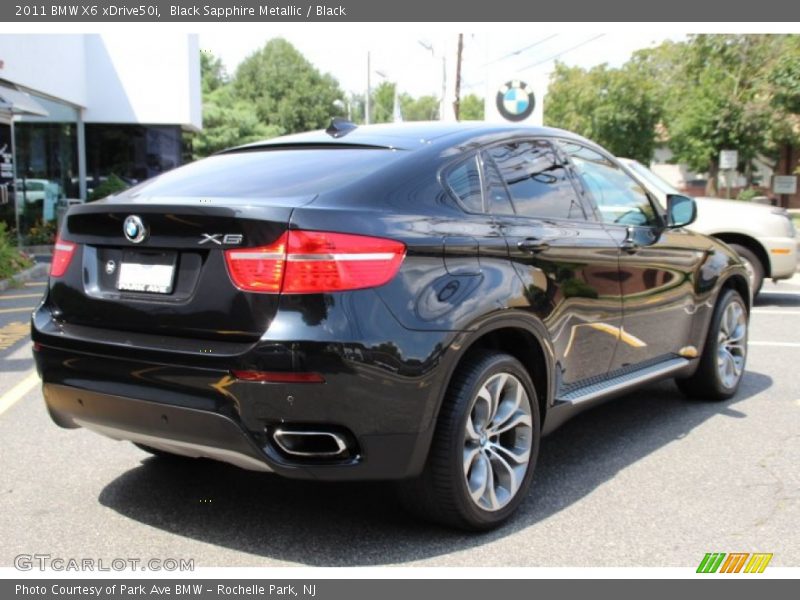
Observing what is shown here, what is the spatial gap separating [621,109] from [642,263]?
1558 inches

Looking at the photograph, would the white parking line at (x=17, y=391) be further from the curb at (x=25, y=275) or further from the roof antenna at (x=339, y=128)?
the curb at (x=25, y=275)

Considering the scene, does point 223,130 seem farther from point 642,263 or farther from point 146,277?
point 146,277

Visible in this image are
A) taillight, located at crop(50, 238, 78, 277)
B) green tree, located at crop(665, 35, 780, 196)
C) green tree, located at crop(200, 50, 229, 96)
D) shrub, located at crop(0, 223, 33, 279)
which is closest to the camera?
taillight, located at crop(50, 238, 78, 277)

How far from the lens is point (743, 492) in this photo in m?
4.11

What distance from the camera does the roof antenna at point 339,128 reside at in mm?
4273

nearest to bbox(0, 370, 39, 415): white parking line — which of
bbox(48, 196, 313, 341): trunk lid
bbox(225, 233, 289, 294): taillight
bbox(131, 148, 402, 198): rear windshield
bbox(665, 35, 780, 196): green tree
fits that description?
bbox(48, 196, 313, 341): trunk lid

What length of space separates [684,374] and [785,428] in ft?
2.15

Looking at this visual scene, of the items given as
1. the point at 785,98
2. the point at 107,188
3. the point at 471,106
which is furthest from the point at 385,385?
the point at 471,106

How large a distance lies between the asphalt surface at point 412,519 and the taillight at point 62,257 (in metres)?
1.06

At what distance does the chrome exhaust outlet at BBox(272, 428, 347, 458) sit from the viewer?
310 centimetres

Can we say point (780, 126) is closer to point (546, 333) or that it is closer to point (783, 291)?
point (783, 291)

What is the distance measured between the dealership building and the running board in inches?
548

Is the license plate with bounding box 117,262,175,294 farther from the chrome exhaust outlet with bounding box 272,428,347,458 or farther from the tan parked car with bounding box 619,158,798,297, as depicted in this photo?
the tan parked car with bounding box 619,158,798,297

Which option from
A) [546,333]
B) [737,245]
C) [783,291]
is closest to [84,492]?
[546,333]
